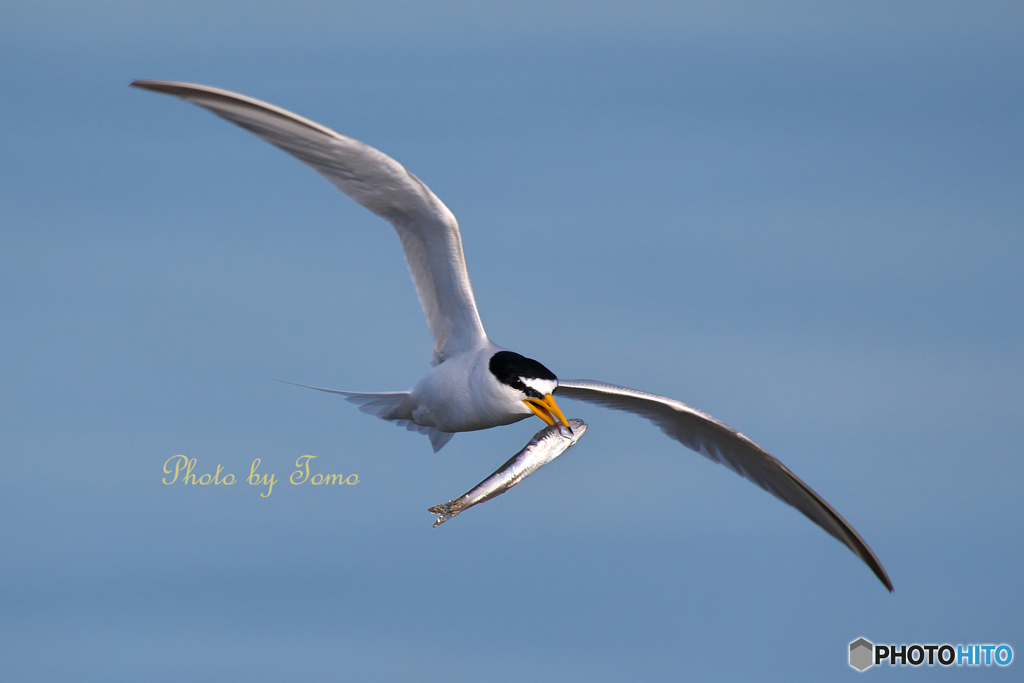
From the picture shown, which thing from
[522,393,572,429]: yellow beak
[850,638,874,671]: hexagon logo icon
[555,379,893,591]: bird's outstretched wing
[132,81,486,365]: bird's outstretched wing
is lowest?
[850,638,874,671]: hexagon logo icon

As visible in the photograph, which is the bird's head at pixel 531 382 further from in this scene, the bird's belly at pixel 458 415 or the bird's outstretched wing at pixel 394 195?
the bird's outstretched wing at pixel 394 195

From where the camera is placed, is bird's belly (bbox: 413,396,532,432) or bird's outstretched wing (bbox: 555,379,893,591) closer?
bird's belly (bbox: 413,396,532,432)

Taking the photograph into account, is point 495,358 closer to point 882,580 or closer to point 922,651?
point 882,580

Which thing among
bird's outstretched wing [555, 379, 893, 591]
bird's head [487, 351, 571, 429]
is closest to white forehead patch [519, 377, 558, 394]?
bird's head [487, 351, 571, 429]

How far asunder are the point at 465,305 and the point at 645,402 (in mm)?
2679

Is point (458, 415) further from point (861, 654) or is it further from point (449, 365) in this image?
point (861, 654)

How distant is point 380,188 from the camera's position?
26.9 feet

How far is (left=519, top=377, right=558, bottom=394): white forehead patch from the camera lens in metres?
8.35

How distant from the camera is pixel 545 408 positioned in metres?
8.51

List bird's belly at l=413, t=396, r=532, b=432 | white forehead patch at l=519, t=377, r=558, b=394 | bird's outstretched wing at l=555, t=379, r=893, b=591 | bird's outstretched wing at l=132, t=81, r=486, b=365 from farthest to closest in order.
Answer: bird's outstretched wing at l=555, t=379, r=893, b=591
bird's belly at l=413, t=396, r=532, b=432
white forehead patch at l=519, t=377, r=558, b=394
bird's outstretched wing at l=132, t=81, r=486, b=365

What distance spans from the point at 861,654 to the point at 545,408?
24.0 feet

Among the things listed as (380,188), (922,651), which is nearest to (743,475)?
(922,651)

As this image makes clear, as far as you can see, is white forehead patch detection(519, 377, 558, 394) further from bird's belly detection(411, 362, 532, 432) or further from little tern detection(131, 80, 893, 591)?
bird's belly detection(411, 362, 532, 432)

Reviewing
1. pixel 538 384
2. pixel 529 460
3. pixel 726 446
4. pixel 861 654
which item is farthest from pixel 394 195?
pixel 861 654
